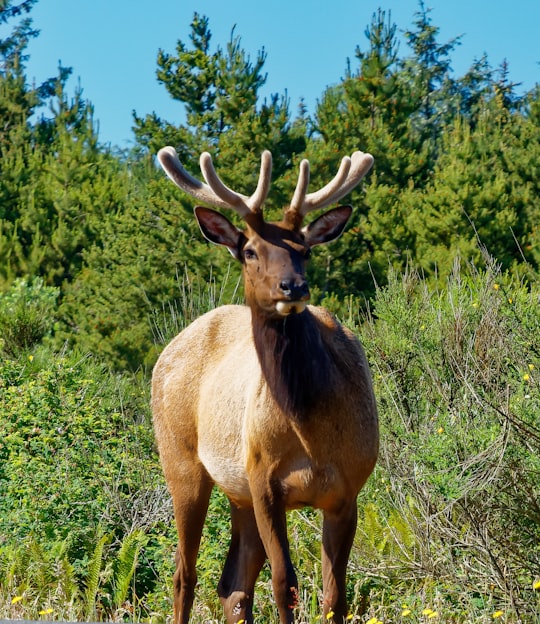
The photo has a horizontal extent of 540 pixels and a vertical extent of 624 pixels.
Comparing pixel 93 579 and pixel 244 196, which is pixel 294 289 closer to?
pixel 244 196

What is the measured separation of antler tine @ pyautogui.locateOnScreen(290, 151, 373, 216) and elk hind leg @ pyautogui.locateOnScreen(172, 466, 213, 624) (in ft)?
5.87

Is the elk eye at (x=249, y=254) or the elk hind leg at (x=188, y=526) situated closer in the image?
the elk eye at (x=249, y=254)

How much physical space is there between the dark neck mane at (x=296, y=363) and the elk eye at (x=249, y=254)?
0.93 feet

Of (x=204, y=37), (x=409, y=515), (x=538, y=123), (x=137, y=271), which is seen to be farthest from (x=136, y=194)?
(x=409, y=515)

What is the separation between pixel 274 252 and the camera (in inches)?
217

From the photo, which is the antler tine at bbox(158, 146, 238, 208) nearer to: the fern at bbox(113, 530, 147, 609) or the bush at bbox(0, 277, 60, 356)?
the fern at bbox(113, 530, 147, 609)

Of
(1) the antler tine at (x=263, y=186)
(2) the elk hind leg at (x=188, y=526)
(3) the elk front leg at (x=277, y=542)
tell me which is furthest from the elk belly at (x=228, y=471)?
(1) the antler tine at (x=263, y=186)

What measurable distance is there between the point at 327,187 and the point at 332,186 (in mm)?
34

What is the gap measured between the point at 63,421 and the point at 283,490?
15.7 ft

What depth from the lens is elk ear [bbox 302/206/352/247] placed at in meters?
5.90

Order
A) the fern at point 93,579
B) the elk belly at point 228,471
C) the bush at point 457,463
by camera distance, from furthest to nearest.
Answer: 1. the fern at point 93,579
2. the bush at point 457,463
3. the elk belly at point 228,471

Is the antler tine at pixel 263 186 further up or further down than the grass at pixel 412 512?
further up

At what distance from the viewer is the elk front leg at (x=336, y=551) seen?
5.53 metres

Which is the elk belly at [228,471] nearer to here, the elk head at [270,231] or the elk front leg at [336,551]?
the elk front leg at [336,551]
